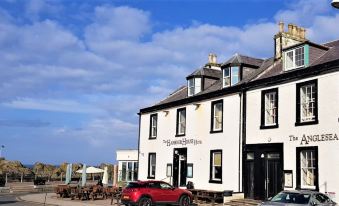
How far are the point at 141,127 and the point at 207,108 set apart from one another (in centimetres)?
874

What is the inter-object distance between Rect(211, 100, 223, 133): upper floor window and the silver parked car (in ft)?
37.9

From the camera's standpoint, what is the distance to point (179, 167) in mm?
31953

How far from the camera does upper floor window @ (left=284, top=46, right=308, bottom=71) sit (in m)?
24.1

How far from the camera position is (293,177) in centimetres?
2261

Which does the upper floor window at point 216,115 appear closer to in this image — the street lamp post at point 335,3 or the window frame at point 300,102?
the window frame at point 300,102

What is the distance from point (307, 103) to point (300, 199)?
23.3 feet

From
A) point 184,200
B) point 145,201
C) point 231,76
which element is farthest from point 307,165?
Answer: point 231,76

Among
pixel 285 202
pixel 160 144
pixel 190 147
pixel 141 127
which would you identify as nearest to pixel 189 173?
pixel 190 147

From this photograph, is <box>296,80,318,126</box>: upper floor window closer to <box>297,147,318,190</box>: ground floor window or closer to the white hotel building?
the white hotel building

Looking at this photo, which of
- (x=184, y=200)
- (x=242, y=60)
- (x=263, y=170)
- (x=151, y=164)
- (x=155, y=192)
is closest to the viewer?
(x=155, y=192)

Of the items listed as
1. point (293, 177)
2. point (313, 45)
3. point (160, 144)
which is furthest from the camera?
point (160, 144)

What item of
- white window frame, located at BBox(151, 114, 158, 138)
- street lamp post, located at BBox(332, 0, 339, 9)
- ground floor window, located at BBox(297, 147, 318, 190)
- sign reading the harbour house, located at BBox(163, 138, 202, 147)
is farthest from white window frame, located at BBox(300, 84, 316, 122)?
white window frame, located at BBox(151, 114, 158, 138)

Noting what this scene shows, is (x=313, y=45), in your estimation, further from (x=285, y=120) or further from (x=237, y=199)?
(x=237, y=199)

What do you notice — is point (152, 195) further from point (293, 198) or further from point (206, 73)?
point (206, 73)
